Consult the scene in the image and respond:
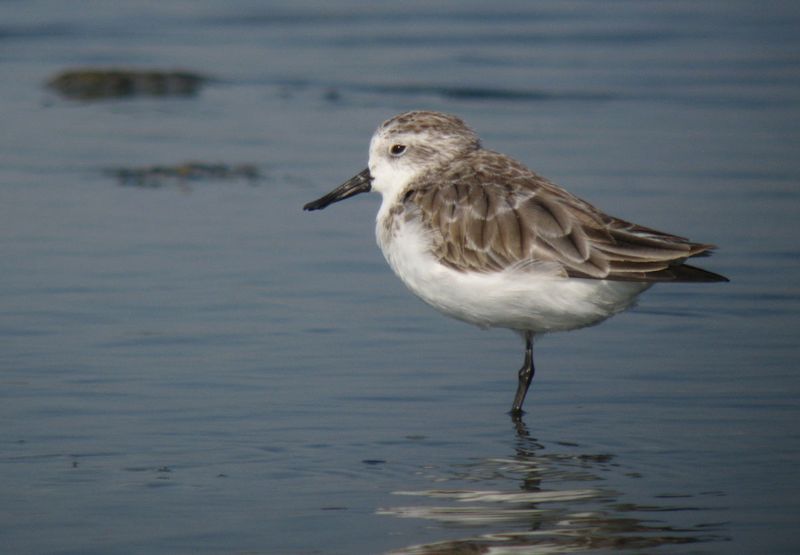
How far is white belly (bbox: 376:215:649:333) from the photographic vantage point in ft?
23.6

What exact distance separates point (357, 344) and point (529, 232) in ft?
5.34

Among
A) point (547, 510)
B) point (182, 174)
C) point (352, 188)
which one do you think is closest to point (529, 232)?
point (352, 188)

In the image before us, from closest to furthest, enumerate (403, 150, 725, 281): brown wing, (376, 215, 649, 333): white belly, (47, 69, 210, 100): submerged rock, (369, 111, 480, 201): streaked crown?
(403, 150, 725, 281): brown wing, (376, 215, 649, 333): white belly, (369, 111, 480, 201): streaked crown, (47, 69, 210, 100): submerged rock

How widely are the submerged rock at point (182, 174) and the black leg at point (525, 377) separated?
16.3ft

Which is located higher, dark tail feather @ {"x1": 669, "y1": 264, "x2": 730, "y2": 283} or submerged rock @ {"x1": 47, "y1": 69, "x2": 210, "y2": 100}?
submerged rock @ {"x1": 47, "y1": 69, "x2": 210, "y2": 100}

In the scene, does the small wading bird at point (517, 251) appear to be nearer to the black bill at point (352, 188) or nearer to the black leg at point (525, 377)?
the black leg at point (525, 377)

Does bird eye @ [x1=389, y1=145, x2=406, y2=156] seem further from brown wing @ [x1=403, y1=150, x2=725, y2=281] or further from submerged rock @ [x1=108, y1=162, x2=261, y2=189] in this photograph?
submerged rock @ [x1=108, y1=162, x2=261, y2=189]

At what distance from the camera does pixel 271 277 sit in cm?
983

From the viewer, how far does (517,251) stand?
7.29 metres

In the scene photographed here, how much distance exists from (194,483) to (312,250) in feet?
14.0

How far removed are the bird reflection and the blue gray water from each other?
2cm

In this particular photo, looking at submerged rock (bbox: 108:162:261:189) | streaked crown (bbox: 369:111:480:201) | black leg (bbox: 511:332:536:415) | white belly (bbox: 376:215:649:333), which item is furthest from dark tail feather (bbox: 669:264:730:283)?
submerged rock (bbox: 108:162:261:189)

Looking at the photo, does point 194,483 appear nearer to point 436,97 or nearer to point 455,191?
point 455,191

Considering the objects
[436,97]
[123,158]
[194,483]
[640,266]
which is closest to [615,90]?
[436,97]
